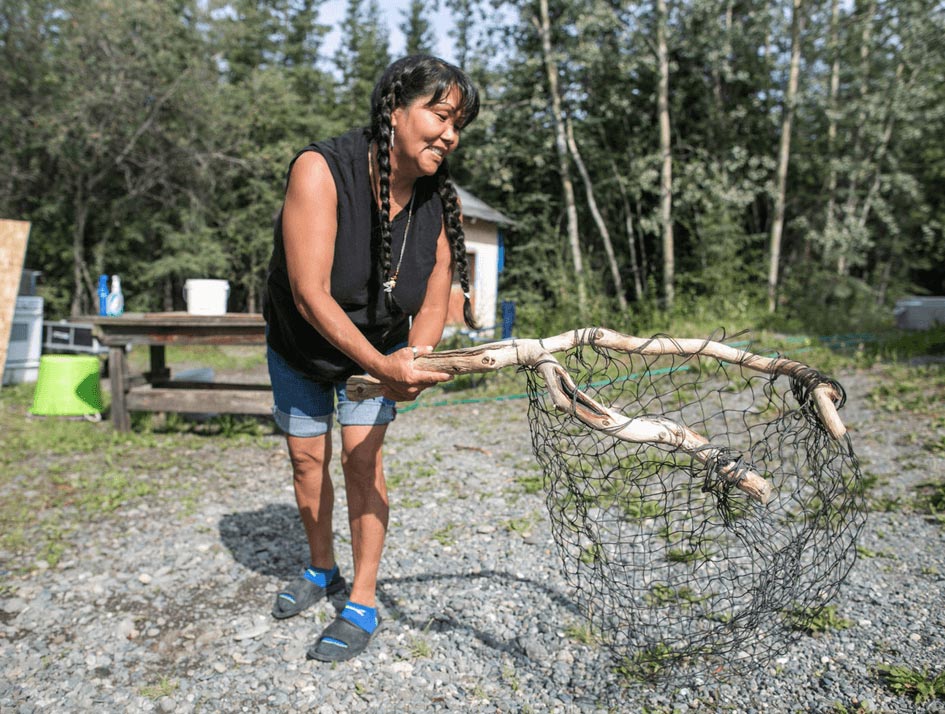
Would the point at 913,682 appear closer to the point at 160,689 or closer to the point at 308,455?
the point at 308,455

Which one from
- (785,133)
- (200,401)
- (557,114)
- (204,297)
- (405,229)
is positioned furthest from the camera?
(557,114)

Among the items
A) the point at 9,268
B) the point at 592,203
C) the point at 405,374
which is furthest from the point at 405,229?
the point at 592,203

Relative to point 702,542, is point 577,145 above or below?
above

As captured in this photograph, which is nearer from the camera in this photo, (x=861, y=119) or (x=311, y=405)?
(x=311, y=405)

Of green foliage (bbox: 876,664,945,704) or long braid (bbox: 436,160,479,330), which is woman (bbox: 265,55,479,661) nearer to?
long braid (bbox: 436,160,479,330)

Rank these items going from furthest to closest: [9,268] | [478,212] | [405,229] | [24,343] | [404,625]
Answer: [478,212], [24,343], [9,268], [404,625], [405,229]

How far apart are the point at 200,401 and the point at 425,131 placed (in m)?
3.78

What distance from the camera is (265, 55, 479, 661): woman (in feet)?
6.04

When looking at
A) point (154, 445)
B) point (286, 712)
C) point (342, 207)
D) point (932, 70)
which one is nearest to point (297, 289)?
point (342, 207)

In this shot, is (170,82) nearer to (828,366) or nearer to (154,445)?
(154,445)

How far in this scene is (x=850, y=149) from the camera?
41.7 ft

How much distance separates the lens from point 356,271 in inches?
78.6

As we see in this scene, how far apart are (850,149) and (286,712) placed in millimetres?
14137

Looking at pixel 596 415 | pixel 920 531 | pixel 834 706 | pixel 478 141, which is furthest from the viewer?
pixel 478 141
